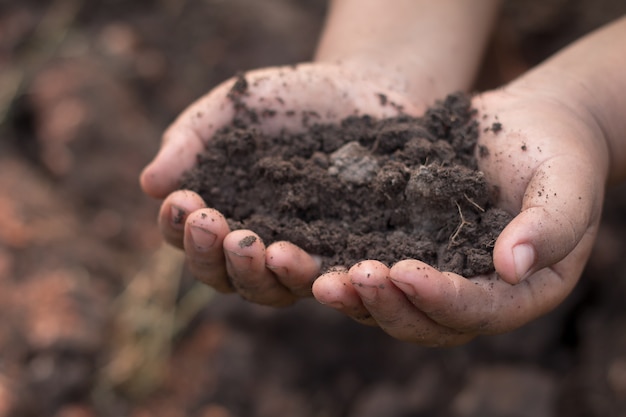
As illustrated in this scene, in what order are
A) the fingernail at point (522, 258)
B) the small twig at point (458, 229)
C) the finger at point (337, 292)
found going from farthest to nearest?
the small twig at point (458, 229)
the finger at point (337, 292)
the fingernail at point (522, 258)

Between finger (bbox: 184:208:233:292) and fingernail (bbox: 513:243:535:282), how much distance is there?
23.6 inches

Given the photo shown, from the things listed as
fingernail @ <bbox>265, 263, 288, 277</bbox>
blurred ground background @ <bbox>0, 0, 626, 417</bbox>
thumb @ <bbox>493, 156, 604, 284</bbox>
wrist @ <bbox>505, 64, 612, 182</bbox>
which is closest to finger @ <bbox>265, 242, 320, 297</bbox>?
fingernail @ <bbox>265, 263, 288, 277</bbox>

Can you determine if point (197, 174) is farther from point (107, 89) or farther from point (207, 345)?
point (107, 89)

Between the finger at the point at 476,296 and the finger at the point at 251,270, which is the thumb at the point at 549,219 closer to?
the finger at the point at 476,296

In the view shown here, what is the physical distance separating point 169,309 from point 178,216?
1.30 metres

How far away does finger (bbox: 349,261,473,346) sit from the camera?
1.23 m

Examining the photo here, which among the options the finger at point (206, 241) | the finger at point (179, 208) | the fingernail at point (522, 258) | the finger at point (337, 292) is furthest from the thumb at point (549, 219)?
the finger at point (179, 208)

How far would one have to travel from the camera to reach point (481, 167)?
59.9 inches

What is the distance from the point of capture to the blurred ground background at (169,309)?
7.37 ft

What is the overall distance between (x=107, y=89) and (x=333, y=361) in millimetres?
1677

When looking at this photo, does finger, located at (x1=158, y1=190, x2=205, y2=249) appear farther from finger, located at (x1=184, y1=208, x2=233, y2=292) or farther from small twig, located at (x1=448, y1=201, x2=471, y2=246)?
small twig, located at (x1=448, y1=201, x2=471, y2=246)

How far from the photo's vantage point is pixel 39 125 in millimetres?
3107

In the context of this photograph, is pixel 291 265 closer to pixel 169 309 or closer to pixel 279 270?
pixel 279 270

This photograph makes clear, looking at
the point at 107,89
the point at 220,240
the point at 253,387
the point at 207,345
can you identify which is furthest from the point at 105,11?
the point at 220,240
